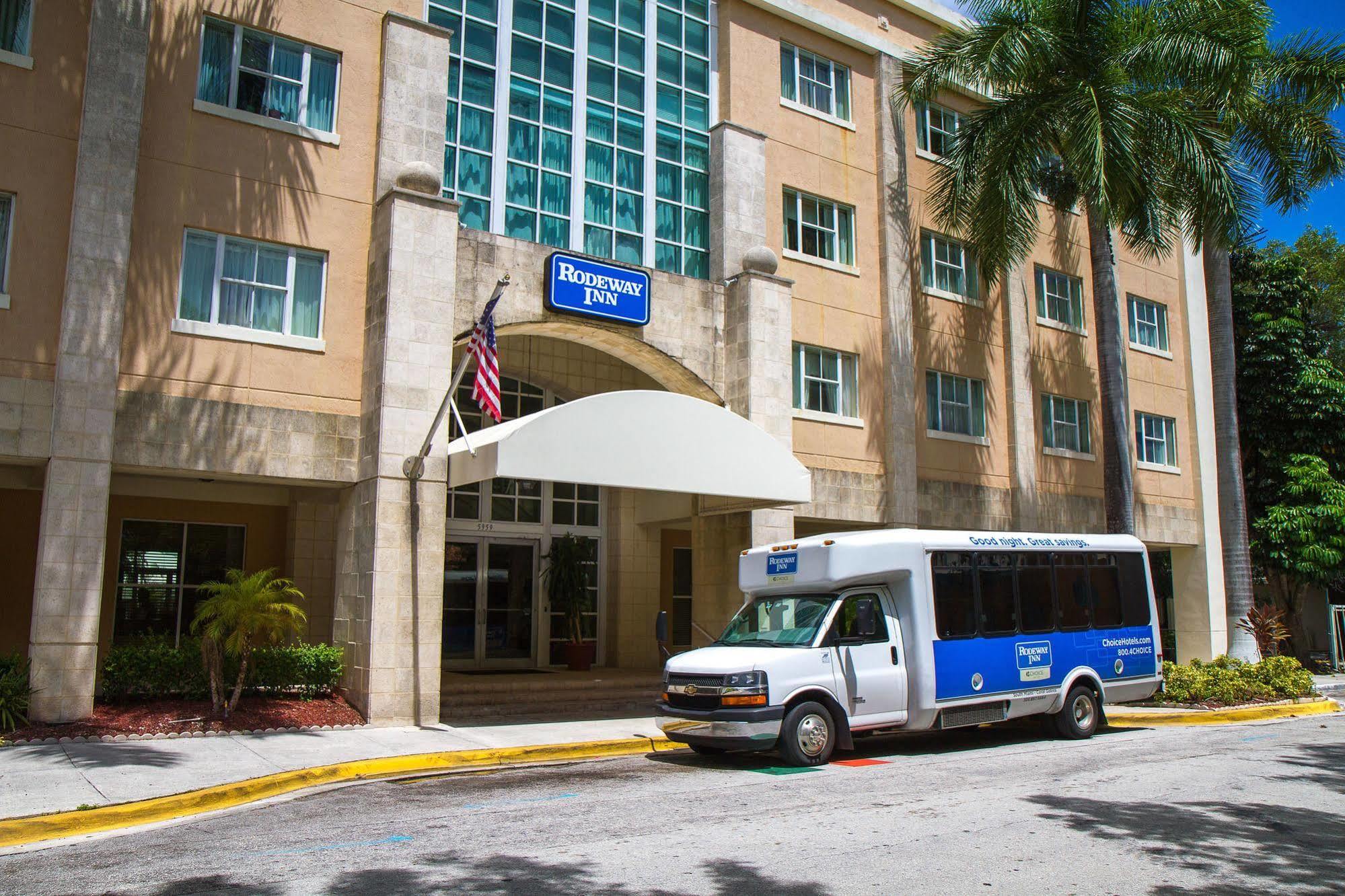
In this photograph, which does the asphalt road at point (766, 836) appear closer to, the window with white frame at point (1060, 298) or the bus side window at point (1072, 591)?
the bus side window at point (1072, 591)

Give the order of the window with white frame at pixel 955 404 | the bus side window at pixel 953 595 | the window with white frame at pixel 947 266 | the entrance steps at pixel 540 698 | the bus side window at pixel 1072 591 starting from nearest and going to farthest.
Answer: the bus side window at pixel 953 595 < the bus side window at pixel 1072 591 < the entrance steps at pixel 540 698 < the window with white frame at pixel 955 404 < the window with white frame at pixel 947 266

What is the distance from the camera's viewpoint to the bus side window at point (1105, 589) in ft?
48.2

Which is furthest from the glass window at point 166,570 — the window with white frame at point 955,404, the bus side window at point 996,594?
the window with white frame at point 955,404

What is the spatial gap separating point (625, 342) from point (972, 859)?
1221 cm

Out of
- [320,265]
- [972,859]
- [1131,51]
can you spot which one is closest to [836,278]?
[1131,51]

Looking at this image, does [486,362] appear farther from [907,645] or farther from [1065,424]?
[1065,424]

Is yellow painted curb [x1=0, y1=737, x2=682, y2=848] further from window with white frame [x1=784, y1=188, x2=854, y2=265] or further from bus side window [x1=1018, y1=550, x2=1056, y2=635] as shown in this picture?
window with white frame [x1=784, y1=188, x2=854, y2=265]

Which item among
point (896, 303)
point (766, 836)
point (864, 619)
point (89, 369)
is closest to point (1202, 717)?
point (864, 619)

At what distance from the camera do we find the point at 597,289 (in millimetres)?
17469

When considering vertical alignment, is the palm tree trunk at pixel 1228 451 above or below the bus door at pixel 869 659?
above

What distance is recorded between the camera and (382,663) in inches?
563

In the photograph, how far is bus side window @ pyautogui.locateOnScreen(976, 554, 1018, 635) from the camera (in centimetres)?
1335

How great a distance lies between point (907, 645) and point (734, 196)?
Result: 33.6 feet

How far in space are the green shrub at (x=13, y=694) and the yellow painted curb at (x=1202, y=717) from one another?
577 inches
